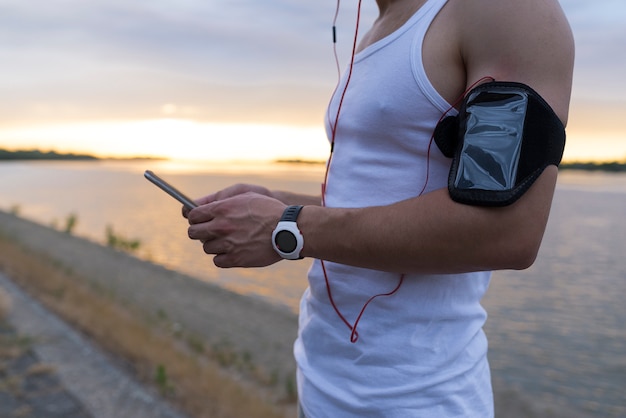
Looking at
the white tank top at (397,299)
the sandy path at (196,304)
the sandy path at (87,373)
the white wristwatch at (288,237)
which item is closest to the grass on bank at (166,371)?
the sandy path at (87,373)

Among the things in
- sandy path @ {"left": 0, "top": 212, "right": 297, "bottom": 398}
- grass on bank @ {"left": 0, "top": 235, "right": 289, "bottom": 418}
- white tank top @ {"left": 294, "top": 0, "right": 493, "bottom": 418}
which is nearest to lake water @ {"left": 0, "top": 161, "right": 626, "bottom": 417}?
sandy path @ {"left": 0, "top": 212, "right": 297, "bottom": 398}

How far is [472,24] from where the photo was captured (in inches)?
38.0

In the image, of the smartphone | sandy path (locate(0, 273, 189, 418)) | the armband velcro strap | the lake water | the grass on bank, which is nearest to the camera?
the armband velcro strap

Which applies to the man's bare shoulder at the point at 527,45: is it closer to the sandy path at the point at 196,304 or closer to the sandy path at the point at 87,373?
the sandy path at the point at 87,373

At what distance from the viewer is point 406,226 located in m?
0.96

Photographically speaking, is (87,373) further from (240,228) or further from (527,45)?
(527,45)

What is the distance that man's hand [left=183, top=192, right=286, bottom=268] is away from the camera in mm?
1089

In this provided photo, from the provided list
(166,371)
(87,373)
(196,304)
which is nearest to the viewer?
(87,373)

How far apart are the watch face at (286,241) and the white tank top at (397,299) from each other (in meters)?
0.18

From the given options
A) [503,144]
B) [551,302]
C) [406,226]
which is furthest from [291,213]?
[551,302]

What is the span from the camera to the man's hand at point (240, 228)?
1.09m

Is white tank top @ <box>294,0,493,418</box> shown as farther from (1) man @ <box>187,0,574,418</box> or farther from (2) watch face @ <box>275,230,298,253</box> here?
(2) watch face @ <box>275,230,298,253</box>

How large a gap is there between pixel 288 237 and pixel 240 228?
11 centimetres

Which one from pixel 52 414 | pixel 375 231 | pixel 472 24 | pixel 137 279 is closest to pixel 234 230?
pixel 375 231
